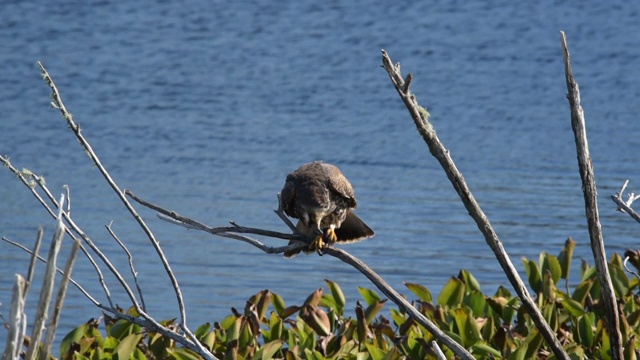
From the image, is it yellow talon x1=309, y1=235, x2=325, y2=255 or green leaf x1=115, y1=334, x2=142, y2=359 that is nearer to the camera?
green leaf x1=115, y1=334, x2=142, y2=359

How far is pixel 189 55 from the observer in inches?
583

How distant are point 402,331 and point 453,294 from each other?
443mm

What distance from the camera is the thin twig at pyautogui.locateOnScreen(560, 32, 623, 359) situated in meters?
3.60

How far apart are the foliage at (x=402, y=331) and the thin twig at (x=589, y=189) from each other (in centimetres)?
36

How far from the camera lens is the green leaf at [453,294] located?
523 centimetres

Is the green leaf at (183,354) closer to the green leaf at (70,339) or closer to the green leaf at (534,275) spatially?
the green leaf at (70,339)

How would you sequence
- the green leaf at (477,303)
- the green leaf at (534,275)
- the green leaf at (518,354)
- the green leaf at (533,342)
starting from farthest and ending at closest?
the green leaf at (534,275) → the green leaf at (477,303) → the green leaf at (533,342) → the green leaf at (518,354)

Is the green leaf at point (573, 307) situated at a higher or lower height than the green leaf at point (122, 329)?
higher

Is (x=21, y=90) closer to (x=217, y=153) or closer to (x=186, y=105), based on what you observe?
(x=186, y=105)

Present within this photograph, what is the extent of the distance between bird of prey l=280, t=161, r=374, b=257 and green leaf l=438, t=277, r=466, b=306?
1.51 feet

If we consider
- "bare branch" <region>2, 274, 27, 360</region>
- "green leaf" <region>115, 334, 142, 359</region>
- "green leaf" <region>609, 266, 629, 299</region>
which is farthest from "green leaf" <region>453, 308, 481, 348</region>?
"bare branch" <region>2, 274, 27, 360</region>

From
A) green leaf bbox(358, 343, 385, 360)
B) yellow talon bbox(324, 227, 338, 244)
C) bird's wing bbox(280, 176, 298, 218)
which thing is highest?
bird's wing bbox(280, 176, 298, 218)

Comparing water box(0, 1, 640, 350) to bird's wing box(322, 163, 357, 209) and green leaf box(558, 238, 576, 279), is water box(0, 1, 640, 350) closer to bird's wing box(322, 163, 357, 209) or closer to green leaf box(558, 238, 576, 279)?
green leaf box(558, 238, 576, 279)

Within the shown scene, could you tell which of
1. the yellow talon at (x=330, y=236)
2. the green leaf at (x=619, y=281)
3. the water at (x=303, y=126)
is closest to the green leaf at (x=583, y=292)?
the green leaf at (x=619, y=281)
